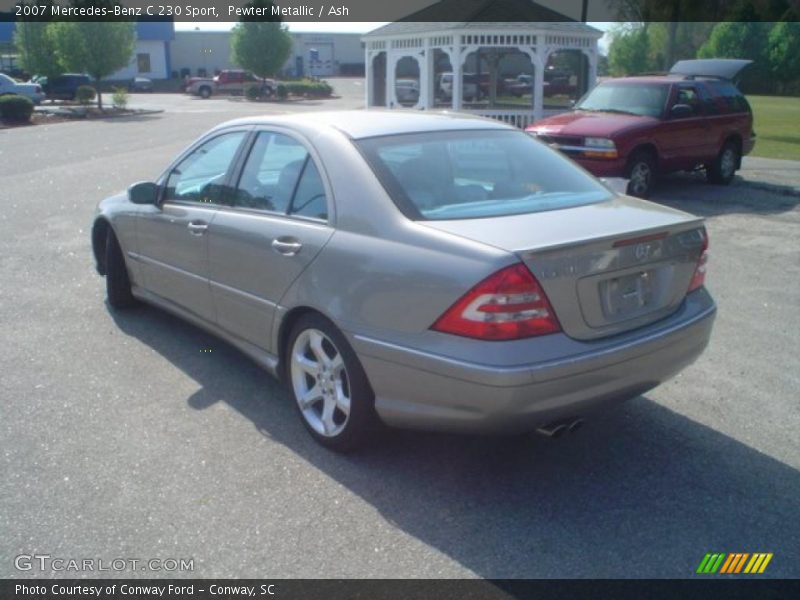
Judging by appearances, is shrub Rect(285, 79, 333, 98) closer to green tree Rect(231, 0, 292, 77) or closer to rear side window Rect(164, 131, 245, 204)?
green tree Rect(231, 0, 292, 77)

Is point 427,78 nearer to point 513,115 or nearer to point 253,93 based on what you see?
point 513,115

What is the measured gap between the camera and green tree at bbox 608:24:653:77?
5850cm

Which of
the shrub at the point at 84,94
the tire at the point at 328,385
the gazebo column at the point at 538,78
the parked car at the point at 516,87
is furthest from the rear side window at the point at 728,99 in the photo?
the shrub at the point at 84,94

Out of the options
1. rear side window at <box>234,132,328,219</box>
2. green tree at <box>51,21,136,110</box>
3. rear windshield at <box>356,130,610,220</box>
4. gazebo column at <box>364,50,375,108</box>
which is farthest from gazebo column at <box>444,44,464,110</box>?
green tree at <box>51,21,136,110</box>

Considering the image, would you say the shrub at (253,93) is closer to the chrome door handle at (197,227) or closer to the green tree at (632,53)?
the green tree at (632,53)

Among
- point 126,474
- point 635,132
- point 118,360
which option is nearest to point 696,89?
point 635,132

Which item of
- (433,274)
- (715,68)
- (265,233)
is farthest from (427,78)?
(433,274)

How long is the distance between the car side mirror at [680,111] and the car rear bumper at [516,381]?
966 cm

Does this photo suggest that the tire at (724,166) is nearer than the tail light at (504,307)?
No

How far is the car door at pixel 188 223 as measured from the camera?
17.6 ft

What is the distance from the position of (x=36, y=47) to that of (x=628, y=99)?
131 feet

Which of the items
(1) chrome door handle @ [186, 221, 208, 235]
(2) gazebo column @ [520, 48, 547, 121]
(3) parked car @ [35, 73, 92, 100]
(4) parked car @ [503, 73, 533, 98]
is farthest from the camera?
(3) parked car @ [35, 73, 92, 100]

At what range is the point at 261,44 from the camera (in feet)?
185

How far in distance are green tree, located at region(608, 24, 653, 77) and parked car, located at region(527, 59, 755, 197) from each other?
45550 mm
